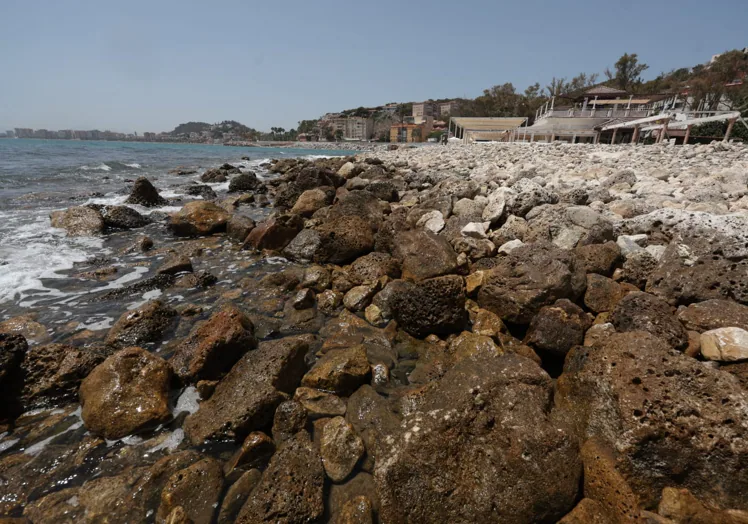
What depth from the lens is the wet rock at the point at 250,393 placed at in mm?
3023

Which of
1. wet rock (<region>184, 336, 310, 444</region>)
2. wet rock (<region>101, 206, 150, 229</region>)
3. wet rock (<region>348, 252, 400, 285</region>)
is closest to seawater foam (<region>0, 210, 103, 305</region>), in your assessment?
wet rock (<region>101, 206, 150, 229</region>)

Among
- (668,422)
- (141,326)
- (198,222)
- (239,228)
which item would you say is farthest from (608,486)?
(198,222)

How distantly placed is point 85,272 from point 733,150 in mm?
21493

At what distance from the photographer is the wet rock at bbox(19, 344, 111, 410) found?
136 inches

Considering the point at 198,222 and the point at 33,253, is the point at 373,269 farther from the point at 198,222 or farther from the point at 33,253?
the point at 33,253

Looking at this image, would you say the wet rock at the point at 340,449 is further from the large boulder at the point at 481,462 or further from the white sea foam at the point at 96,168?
the white sea foam at the point at 96,168

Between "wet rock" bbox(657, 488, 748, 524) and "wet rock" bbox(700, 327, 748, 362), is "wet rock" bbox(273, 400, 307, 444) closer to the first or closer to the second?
"wet rock" bbox(657, 488, 748, 524)

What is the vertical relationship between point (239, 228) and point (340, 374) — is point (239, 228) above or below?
above

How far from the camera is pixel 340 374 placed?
3.52 m

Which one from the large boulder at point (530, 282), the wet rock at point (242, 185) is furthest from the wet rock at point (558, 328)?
the wet rock at point (242, 185)

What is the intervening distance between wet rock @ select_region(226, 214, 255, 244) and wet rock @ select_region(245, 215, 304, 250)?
0.50 m

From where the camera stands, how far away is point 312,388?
3549 millimetres

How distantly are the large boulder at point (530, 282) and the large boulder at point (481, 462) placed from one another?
1.79m

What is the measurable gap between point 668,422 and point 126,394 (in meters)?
4.46
